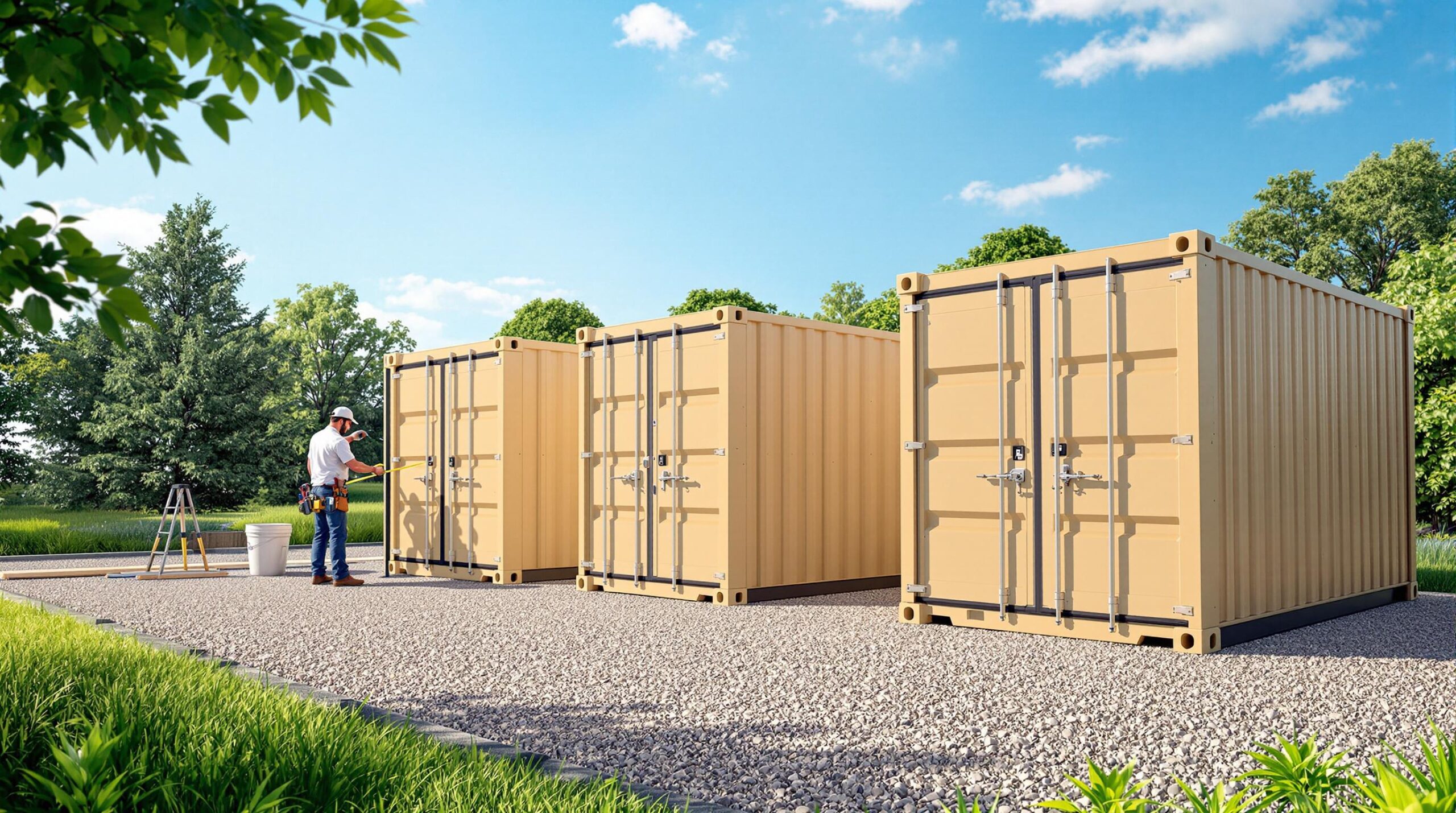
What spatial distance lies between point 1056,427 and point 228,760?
19.5ft

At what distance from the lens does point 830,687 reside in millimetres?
6238

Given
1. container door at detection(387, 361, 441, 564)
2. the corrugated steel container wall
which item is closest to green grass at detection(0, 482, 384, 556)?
container door at detection(387, 361, 441, 564)

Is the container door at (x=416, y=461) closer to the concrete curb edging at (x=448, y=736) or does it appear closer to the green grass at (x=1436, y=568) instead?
the concrete curb edging at (x=448, y=736)

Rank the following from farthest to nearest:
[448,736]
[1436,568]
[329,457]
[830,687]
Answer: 1. [1436,568]
2. [329,457]
3. [830,687]
4. [448,736]

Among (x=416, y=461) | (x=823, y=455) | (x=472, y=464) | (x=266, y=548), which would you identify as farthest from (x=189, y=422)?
(x=823, y=455)

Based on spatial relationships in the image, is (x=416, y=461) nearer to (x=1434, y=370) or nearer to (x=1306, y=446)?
(x=1306, y=446)

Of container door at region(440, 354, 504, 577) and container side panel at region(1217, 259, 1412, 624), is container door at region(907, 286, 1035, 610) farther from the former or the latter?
container door at region(440, 354, 504, 577)

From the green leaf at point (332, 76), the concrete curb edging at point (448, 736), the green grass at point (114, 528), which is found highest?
the green leaf at point (332, 76)

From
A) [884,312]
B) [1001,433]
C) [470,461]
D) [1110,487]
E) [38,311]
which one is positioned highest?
[884,312]

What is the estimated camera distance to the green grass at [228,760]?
355 cm

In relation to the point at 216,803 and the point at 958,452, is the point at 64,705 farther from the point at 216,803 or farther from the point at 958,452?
the point at 958,452

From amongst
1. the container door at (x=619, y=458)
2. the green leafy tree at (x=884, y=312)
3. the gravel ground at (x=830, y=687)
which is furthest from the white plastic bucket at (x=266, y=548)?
the green leafy tree at (x=884, y=312)

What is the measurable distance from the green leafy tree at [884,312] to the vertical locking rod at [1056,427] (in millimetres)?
31285

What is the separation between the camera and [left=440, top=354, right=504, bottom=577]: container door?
40.6ft
